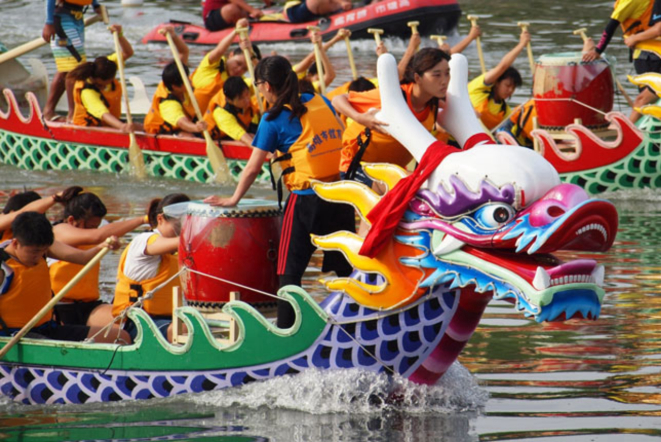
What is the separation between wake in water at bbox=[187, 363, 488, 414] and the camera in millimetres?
5609

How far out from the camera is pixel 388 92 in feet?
18.2

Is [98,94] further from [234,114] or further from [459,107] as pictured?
[459,107]

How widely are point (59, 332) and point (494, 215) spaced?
248cm

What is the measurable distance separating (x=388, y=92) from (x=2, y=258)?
1.99m

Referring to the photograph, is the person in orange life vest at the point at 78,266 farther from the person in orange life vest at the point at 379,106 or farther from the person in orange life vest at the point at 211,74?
the person in orange life vest at the point at 211,74

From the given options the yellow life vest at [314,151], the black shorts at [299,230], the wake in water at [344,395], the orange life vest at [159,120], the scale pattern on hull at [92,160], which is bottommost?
the scale pattern on hull at [92,160]

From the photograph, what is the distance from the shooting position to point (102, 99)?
12812 millimetres

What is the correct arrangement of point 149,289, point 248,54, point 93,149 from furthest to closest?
point 93,149, point 248,54, point 149,289

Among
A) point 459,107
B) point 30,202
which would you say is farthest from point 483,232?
point 30,202

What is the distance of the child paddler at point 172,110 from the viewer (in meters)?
12.2

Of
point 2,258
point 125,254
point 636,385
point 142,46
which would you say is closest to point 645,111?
point 636,385

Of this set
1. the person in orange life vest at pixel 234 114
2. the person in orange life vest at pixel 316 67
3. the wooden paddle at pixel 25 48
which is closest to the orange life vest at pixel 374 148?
the person in orange life vest at pixel 316 67

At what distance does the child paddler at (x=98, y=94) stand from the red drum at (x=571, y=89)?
399 cm

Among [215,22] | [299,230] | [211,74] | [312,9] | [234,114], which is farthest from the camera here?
[215,22]
